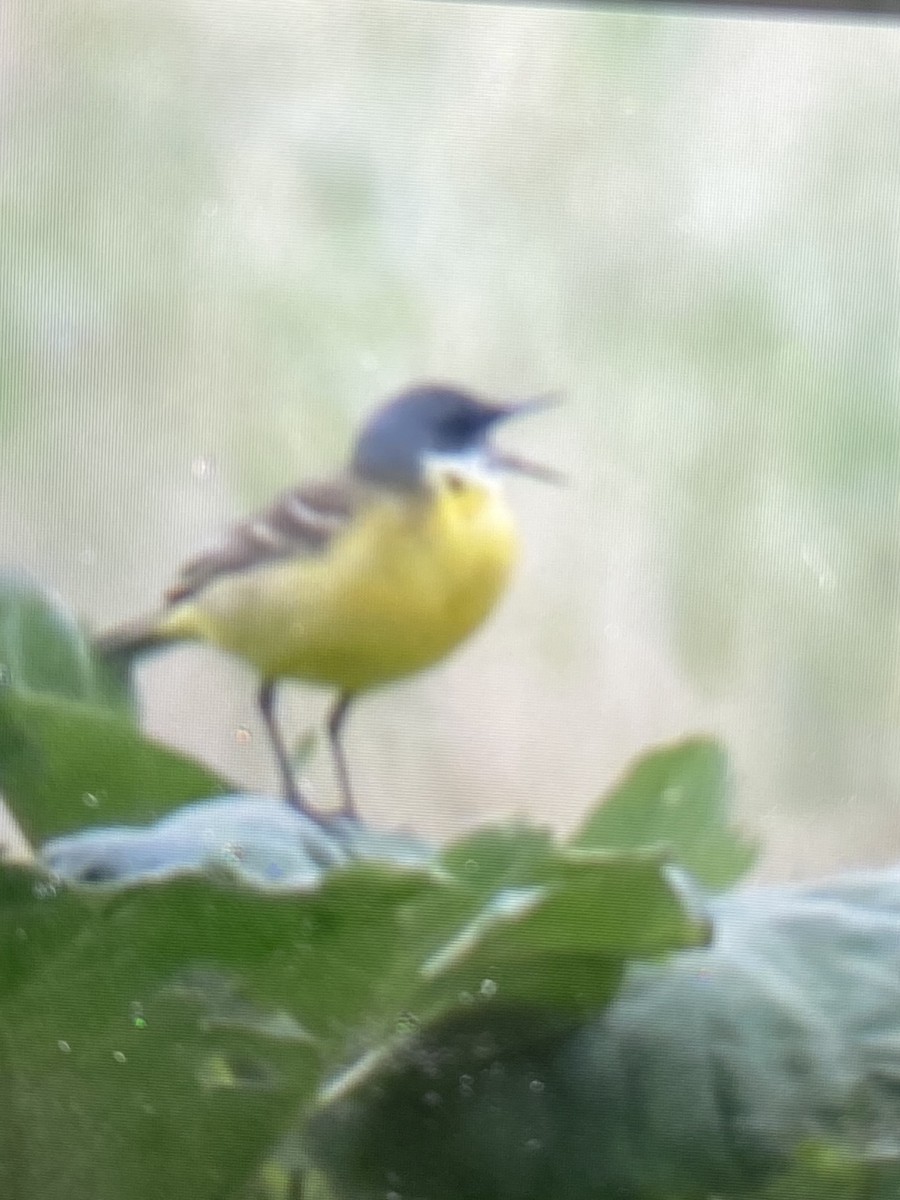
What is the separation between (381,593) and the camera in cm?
44

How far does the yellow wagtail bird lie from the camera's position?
17.2 inches

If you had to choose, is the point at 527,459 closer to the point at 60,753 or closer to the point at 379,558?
the point at 379,558

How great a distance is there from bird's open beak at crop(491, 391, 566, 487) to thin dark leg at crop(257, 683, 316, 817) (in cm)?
10

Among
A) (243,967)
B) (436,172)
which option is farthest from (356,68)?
(243,967)

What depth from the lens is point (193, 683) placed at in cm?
46

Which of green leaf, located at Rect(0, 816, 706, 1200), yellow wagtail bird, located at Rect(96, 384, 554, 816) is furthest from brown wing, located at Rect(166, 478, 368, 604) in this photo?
green leaf, located at Rect(0, 816, 706, 1200)

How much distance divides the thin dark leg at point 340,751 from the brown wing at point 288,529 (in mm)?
49

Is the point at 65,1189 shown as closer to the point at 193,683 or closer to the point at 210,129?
the point at 193,683

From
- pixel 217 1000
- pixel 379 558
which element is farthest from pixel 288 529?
pixel 217 1000

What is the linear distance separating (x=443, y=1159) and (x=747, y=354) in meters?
0.25

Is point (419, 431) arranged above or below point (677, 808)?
above

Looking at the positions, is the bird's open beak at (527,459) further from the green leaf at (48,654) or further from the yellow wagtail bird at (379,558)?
the green leaf at (48,654)

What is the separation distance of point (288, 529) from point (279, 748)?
0.07m

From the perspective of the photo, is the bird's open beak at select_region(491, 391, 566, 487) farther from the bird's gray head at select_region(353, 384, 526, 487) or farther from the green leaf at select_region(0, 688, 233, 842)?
the green leaf at select_region(0, 688, 233, 842)
